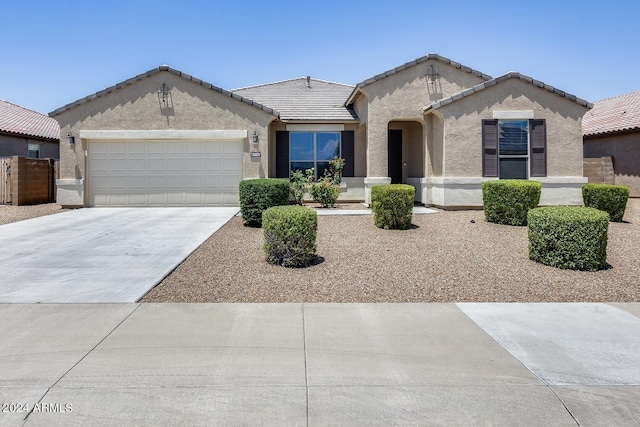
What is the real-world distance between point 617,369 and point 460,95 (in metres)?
11.8

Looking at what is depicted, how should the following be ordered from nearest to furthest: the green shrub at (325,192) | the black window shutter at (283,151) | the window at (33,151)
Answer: the green shrub at (325,192), the black window shutter at (283,151), the window at (33,151)

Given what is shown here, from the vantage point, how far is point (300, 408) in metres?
3.30

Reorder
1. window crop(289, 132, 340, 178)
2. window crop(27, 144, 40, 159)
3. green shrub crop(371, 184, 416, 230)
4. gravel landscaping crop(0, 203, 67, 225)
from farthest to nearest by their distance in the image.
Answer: window crop(27, 144, 40, 159) → window crop(289, 132, 340, 178) → gravel landscaping crop(0, 203, 67, 225) → green shrub crop(371, 184, 416, 230)

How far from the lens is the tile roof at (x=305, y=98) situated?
17594 millimetres

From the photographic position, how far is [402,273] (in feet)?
23.6

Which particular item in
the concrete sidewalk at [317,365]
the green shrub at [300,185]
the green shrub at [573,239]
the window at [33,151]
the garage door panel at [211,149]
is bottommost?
the concrete sidewalk at [317,365]

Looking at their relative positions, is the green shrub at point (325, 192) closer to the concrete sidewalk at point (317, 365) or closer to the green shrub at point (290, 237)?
the green shrub at point (290, 237)

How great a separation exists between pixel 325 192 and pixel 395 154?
4.30 meters

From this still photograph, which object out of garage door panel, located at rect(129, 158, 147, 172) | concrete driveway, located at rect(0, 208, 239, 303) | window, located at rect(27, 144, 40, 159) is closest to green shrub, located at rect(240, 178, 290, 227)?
concrete driveway, located at rect(0, 208, 239, 303)

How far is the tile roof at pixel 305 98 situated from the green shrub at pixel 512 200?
24.9 ft

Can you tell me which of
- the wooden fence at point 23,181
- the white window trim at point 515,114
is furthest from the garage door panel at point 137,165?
the white window trim at point 515,114

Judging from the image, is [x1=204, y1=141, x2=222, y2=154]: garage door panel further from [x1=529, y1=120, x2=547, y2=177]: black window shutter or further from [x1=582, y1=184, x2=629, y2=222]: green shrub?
[x1=582, y1=184, x2=629, y2=222]: green shrub

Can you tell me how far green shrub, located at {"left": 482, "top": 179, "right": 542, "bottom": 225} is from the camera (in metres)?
11.0

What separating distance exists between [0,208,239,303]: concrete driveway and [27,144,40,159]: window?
9964 mm
